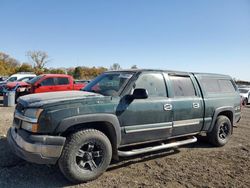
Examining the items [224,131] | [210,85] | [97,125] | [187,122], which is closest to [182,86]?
[187,122]

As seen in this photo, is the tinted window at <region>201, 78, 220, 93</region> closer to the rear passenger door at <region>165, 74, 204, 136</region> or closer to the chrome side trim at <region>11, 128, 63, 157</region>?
the rear passenger door at <region>165, 74, 204, 136</region>

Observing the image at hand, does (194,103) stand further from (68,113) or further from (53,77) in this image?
(53,77)

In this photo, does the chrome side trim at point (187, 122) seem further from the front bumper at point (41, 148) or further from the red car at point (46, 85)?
the red car at point (46, 85)

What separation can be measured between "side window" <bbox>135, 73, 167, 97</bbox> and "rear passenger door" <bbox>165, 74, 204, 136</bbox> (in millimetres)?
196

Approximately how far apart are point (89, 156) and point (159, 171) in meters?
1.37

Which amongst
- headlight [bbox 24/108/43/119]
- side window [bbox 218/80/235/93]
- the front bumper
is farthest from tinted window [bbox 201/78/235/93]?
headlight [bbox 24/108/43/119]

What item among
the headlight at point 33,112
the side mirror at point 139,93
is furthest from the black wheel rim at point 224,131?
the headlight at point 33,112

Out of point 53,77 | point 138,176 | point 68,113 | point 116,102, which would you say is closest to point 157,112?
point 116,102

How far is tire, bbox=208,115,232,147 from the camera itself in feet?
20.6

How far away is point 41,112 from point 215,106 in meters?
4.14

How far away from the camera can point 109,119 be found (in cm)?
421

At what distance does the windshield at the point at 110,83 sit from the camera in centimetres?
464

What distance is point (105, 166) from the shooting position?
4.25 meters

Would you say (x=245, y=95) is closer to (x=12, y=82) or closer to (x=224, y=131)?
(x=224, y=131)
